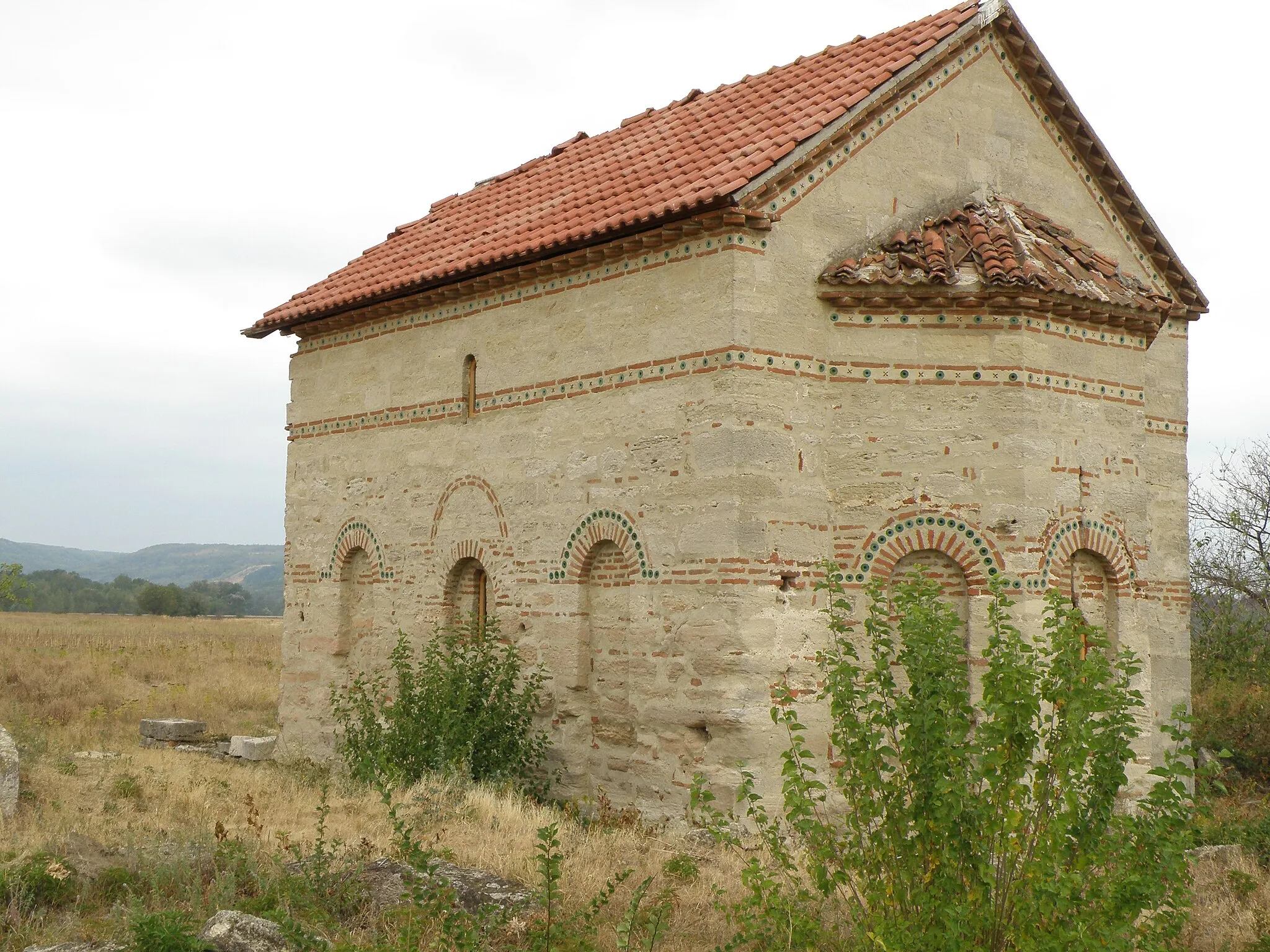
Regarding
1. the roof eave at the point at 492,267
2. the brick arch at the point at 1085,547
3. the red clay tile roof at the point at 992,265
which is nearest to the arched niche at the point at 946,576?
the brick arch at the point at 1085,547

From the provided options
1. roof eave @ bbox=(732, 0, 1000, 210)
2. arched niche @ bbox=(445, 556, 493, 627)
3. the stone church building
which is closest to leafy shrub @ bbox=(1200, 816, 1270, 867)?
the stone church building

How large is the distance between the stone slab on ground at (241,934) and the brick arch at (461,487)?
6.36 m

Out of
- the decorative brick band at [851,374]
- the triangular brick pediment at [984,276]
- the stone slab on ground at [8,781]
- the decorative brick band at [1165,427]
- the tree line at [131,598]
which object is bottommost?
the tree line at [131,598]

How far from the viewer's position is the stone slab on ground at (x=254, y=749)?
15695 millimetres

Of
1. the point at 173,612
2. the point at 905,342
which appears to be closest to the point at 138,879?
the point at 905,342

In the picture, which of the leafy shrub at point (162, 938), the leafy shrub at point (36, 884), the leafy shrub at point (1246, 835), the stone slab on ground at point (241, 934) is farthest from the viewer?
the leafy shrub at point (1246, 835)

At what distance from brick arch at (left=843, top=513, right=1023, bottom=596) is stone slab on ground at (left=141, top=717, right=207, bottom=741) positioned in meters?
10.4

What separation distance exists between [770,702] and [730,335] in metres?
3.17

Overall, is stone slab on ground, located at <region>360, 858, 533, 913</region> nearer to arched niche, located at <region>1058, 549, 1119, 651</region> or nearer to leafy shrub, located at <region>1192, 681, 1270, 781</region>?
arched niche, located at <region>1058, 549, 1119, 651</region>

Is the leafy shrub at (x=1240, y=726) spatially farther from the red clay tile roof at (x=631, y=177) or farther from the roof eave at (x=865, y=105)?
the red clay tile roof at (x=631, y=177)

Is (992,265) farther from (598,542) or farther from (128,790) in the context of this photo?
(128,790)

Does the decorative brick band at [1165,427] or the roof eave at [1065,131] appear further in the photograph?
the decorative brick band at [1165,427]

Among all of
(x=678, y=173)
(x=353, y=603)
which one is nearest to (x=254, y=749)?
(x=353, y=603)

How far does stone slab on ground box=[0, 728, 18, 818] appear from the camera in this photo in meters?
9.62
